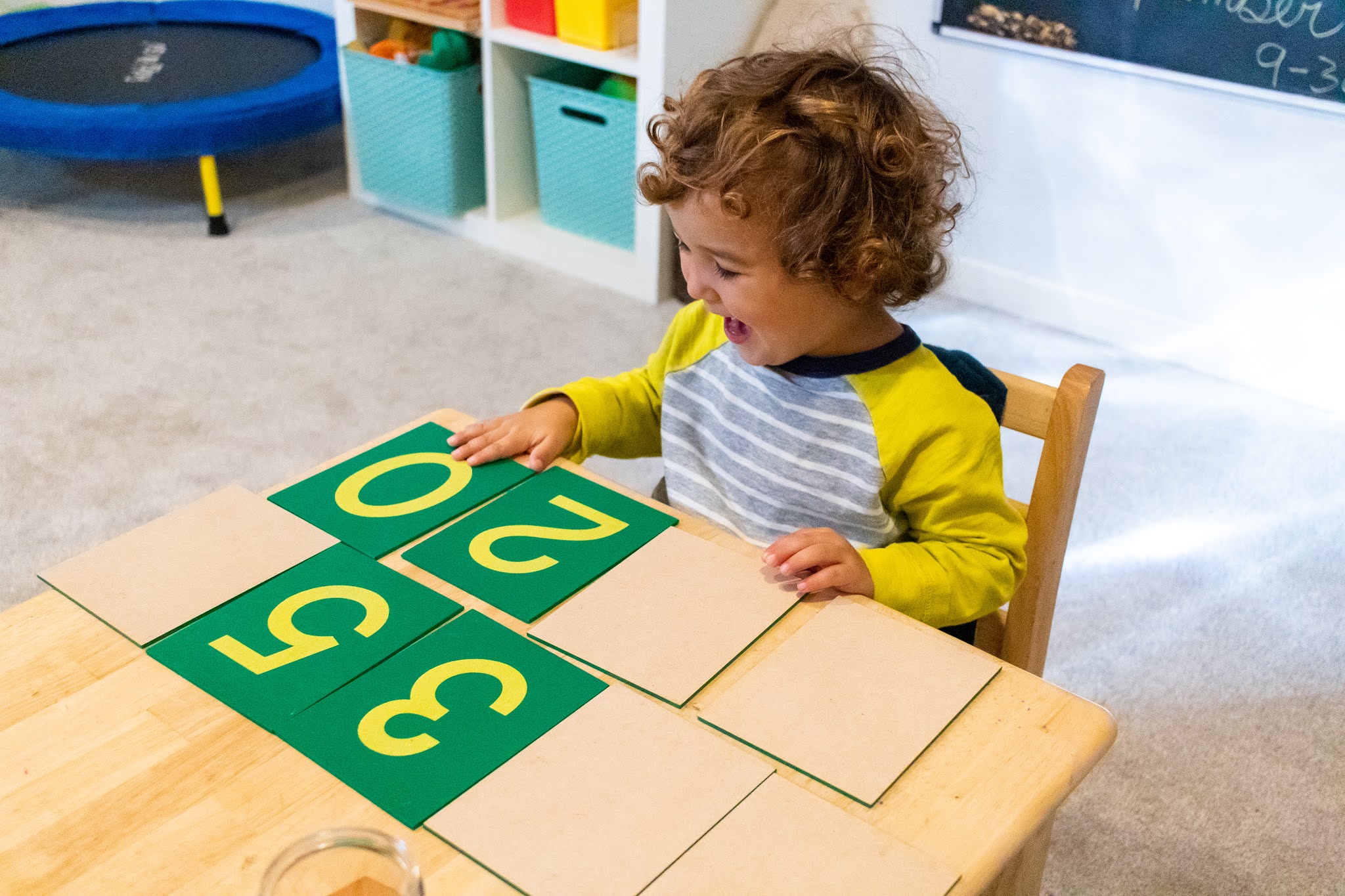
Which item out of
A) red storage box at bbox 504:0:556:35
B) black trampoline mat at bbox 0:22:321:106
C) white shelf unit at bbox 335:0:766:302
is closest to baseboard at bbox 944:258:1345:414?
white shelf unit at bbox 335:0:766:302

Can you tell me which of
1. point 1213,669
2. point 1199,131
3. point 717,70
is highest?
point 717,70

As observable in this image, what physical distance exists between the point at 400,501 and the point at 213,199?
2.20 m

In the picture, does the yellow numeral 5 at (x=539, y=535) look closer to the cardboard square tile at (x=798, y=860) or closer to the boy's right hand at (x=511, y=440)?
the boy's right hand at (x=511, y=440)

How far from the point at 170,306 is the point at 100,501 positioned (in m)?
0.72

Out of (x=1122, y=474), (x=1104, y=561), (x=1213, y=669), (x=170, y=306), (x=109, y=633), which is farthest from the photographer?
(x=170, y=306)

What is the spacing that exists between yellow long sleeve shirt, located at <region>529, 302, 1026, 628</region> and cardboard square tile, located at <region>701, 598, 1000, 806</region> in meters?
0.10

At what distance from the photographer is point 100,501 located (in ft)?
6.76

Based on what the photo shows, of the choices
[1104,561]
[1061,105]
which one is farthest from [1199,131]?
[1104,561]

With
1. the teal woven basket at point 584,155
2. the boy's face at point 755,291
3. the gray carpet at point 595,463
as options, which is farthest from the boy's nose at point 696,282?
the teal woven basket at point 584,155

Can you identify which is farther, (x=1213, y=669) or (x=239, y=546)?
(x=1213, y=669)

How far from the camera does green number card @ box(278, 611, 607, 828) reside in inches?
29.2

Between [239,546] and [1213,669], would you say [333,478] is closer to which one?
[239,546]

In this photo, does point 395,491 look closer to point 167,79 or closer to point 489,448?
point 489,448

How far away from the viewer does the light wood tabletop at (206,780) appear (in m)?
0.68
